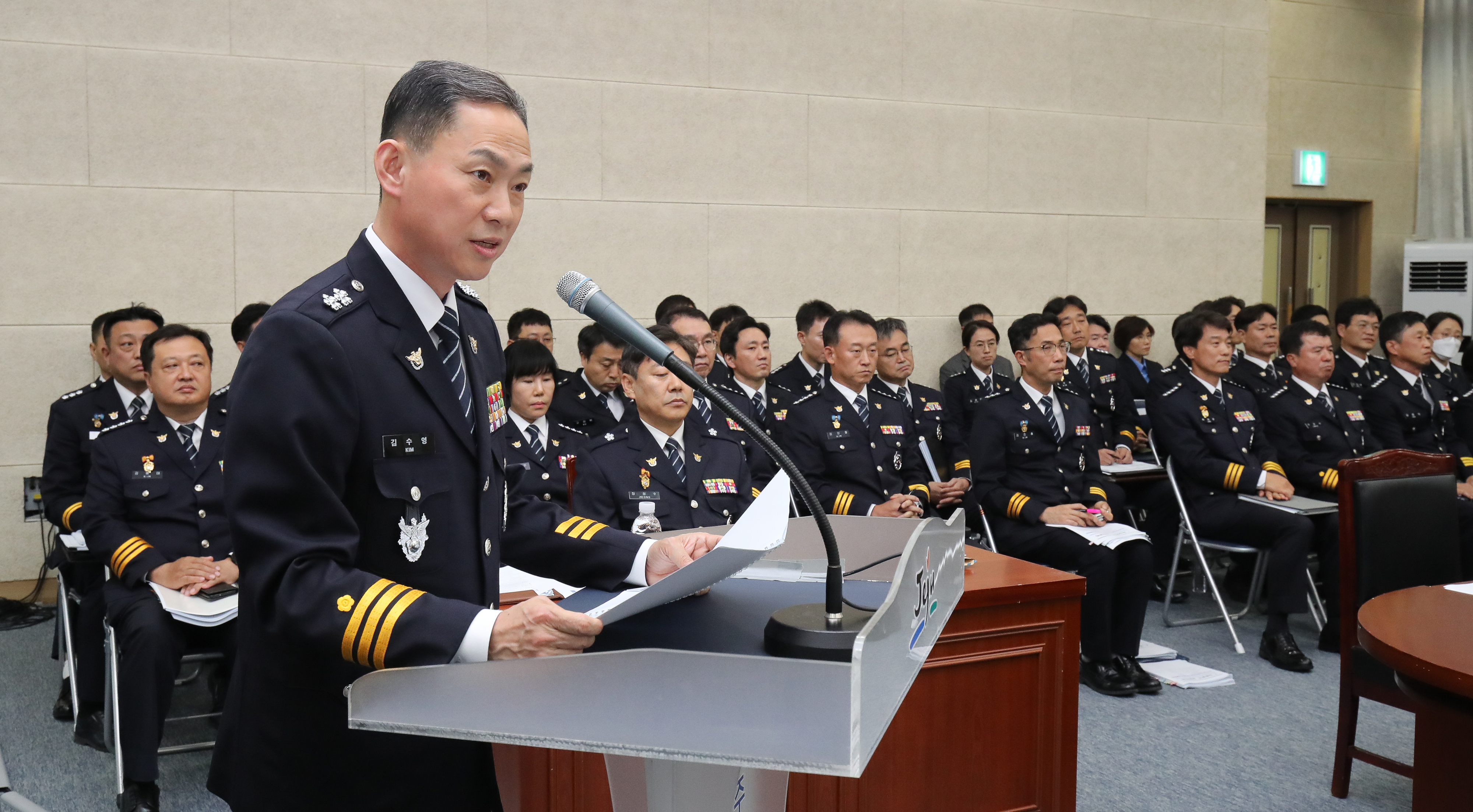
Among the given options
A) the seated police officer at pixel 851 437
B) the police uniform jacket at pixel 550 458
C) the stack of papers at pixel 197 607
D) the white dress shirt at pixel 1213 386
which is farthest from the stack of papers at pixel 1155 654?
the stack of papers at pixel 197 607

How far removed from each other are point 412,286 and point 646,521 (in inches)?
68.4

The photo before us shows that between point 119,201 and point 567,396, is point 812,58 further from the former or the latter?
point 119,201

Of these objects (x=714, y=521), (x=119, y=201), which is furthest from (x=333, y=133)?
(x=714, y=521)

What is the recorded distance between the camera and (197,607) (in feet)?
9.64

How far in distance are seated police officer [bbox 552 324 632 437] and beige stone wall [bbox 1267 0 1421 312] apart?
6226mm

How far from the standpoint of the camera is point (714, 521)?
10.8 ft

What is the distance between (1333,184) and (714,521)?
7.65 m

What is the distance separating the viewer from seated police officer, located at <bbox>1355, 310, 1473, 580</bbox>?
5.46m

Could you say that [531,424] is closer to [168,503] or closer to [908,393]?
[168,503]

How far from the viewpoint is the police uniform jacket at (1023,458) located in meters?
4.31

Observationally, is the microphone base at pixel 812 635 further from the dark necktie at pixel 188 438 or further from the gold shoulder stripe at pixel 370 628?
the dark necktie at pixel 188 438

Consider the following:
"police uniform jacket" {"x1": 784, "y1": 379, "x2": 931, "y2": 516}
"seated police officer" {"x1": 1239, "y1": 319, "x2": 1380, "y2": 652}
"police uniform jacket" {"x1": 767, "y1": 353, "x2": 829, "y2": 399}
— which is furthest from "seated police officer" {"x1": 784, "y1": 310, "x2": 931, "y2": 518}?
"seated police officer" {"x1": 1239, "y1": 319, "x2": 1380, "y2": 652}

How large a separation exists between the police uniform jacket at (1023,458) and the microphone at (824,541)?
3.28 m

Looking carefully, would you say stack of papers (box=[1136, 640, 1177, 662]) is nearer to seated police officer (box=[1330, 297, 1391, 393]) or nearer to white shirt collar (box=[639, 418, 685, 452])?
white shirt collar (box=[639, 418, 685, 452])
